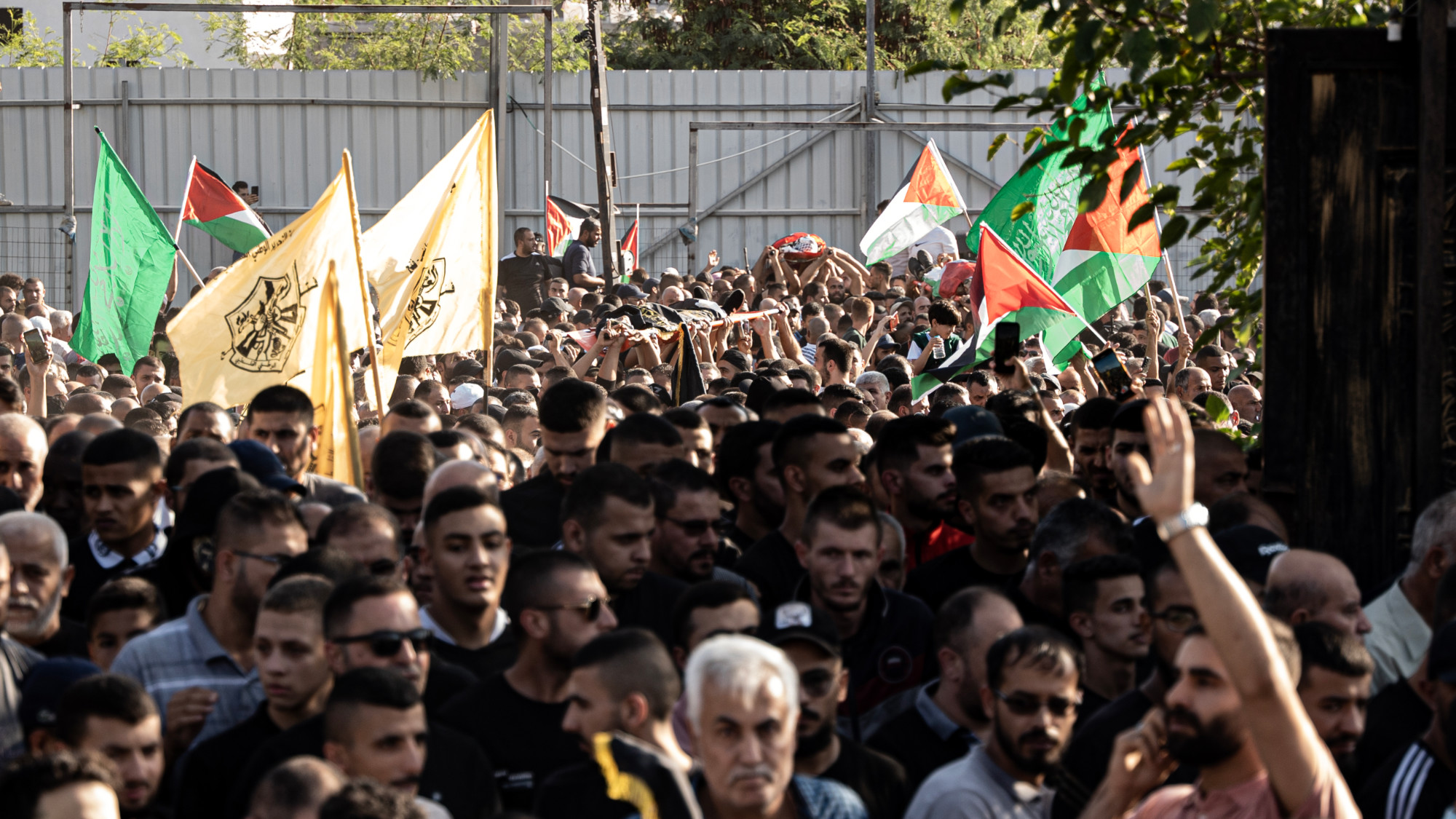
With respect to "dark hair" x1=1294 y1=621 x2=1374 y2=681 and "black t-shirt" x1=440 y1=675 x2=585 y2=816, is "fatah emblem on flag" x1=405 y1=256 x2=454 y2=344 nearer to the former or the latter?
"black t-shirt" x1=440 y1=675 x2=585 y2=816

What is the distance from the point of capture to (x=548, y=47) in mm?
17266

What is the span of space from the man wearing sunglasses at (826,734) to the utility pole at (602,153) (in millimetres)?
12135

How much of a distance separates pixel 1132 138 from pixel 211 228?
10876 millimetres

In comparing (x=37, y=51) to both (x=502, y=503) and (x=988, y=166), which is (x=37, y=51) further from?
(x=502, y=503)

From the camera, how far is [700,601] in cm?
511

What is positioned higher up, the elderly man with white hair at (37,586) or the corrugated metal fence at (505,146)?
the corrugated metal fence at (505,146)

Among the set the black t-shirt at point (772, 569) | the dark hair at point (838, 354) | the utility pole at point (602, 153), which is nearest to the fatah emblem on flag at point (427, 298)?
the dark hair at point (838, 354)

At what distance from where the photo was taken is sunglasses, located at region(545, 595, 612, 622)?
5.06m

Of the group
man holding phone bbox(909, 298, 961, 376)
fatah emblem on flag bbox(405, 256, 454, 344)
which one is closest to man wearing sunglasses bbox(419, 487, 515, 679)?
fatah emblem on flag bbox(405, 256, 454, 344)

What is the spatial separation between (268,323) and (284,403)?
1607mm

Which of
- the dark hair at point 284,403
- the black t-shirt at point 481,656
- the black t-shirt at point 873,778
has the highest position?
the dark hair at point 284,403

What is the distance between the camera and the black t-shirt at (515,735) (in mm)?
4711

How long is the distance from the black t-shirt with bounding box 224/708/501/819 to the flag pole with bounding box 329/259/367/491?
3335 mm

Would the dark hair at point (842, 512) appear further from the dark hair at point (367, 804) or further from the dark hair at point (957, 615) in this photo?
the dark hair at point (367, 804)
